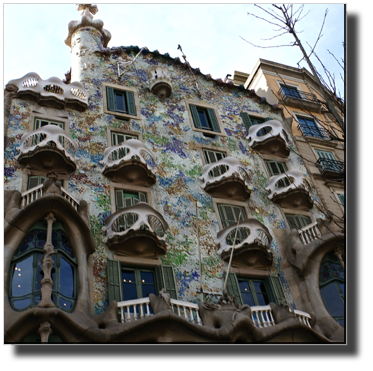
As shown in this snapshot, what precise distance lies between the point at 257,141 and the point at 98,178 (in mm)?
8366

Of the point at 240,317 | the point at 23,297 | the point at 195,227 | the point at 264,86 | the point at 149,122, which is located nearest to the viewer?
the point at 23,297

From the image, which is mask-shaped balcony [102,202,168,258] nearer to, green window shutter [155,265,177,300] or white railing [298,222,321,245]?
green window shutter [155,265,177,300]

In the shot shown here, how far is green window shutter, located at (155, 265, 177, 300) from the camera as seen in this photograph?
15.2 m

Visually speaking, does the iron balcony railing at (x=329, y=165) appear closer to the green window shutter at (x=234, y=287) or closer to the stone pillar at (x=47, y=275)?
the green window shutter at (x=234, y=287)

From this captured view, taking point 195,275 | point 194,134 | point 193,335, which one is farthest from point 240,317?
point 194,134

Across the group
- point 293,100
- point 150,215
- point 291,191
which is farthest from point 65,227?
point 293,100

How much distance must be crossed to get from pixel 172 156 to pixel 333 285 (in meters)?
8.14

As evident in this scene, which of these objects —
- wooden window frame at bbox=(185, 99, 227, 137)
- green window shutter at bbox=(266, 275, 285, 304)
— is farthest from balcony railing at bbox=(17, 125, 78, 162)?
green window shutter at bbox=(266, 275, 285, 304)

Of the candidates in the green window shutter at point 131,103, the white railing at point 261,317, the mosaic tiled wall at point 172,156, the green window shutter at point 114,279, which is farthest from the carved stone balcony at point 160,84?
the white railing at point 261,317

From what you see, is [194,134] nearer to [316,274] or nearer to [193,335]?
[316,274]

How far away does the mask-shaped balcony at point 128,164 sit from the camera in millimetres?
17984

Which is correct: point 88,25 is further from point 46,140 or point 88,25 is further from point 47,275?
point 47,275

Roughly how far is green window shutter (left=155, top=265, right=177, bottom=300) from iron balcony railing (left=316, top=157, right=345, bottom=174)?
10567mm

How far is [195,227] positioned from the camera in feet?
58.3
